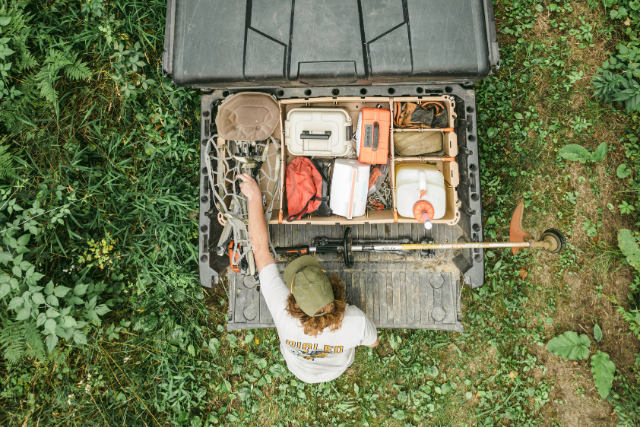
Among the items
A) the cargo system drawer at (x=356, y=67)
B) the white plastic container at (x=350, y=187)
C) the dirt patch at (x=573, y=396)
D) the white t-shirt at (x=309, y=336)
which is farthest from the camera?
the dirt patch at (x=573, y=396)

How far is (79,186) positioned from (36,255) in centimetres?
84

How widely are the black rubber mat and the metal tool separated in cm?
15

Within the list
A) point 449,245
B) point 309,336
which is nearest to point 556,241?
point 449,245

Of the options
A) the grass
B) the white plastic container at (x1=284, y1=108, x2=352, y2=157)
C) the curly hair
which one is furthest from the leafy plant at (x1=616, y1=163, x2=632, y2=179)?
the curly hair

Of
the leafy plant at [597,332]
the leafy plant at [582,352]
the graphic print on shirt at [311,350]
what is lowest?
the leafy plant at [582,352]

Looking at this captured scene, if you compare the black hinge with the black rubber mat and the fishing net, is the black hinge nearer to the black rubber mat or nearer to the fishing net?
the black rubber mat

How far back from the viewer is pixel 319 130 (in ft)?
10.3

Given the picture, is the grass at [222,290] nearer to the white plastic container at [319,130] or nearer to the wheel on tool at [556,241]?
the wheel on tool at [556,241]

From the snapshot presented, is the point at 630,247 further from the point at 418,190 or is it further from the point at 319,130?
the point at 319,130

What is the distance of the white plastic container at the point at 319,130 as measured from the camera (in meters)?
3.14

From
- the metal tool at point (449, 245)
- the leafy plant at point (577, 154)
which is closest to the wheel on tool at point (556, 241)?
the metal tool at point (449, 245)

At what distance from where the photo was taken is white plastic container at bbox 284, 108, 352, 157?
3.14 metres

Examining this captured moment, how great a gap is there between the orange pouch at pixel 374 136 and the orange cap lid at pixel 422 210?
514mm

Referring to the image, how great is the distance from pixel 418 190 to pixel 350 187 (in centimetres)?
64
